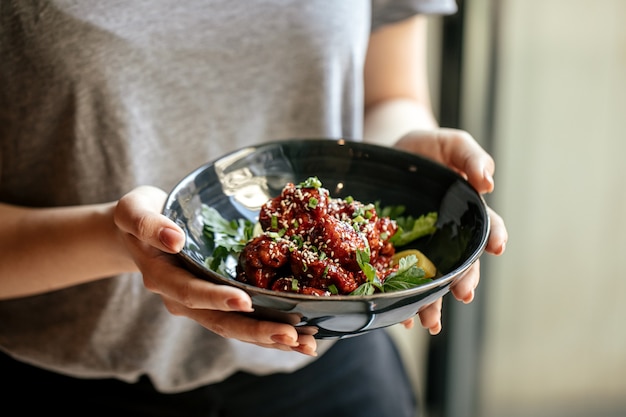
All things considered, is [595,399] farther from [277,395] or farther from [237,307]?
[237,307]

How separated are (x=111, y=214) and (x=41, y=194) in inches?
11.7

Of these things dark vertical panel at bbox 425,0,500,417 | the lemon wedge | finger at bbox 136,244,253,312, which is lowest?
dark vertical panel at bbox 425,0,500,417

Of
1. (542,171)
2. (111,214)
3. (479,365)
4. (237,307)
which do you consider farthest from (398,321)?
(479,365)

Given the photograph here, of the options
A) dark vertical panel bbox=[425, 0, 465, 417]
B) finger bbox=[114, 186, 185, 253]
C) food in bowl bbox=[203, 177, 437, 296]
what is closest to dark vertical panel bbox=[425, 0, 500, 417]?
dark vertical panel bbox=[425, 0, 465, 417]

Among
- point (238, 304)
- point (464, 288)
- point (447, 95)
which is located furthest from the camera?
point (447, 95)

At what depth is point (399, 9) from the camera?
165cm

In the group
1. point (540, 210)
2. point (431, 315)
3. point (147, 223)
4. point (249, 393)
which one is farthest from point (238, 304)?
point (540, 210)

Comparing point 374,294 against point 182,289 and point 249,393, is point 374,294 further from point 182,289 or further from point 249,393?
point 249,393

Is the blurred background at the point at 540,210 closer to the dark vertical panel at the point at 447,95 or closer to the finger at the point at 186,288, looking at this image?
the dark vertical panel at the point at 447,95

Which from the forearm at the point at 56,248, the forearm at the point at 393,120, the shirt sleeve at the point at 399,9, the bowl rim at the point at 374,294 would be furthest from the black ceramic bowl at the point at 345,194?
the shirt sleeve at the point at 399,9

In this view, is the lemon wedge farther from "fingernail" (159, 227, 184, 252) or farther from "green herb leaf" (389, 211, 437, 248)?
"fingernail" (159, 227, 184, 252)

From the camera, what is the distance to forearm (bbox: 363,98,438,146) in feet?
5.28

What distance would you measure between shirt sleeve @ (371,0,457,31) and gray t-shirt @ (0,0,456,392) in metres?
0.15

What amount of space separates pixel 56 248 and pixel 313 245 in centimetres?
50
